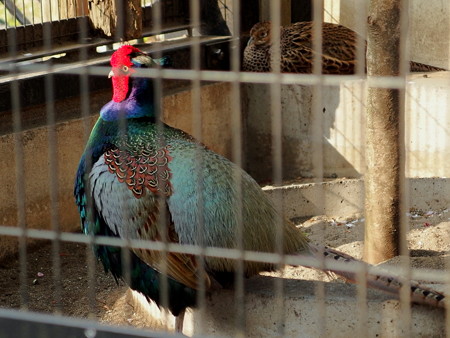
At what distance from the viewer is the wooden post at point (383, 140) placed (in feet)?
14.1

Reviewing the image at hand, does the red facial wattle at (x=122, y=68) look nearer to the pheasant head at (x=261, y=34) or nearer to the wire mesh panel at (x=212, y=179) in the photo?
the wire mesh panel at (x=212, y=179)

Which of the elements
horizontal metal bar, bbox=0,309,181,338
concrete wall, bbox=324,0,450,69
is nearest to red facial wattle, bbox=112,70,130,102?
horizontal metal bar, bbox=0,309,181,338

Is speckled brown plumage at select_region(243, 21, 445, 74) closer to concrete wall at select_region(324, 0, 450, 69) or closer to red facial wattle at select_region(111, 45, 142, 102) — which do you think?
concrete wall at select_region(324, 0, 450, 69)

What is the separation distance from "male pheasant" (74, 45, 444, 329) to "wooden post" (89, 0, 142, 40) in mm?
2124

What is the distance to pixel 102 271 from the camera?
5.20 m

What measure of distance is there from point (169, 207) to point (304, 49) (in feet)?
10.4

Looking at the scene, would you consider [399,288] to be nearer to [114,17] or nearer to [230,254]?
[230,254]

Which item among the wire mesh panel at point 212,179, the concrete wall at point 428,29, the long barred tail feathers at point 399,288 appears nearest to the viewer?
the wire mesh panel at point 212,179

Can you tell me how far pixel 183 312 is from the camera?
3.95 metres

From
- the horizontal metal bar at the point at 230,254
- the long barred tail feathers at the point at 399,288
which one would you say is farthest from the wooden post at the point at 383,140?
the horizontal metal bar at the point at 230,254

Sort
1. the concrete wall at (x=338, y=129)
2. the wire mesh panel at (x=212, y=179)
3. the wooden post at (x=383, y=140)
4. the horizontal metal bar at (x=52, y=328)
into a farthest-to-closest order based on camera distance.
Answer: the concrete wall at (x=338, y=129), the wooden post at (x=383, y=140), the wire mesh panel at (x=212, y=179), the horizontal metal bar at (x=52, y=328)

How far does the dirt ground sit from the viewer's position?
178 inches

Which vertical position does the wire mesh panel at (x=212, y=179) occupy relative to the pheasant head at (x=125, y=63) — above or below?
below

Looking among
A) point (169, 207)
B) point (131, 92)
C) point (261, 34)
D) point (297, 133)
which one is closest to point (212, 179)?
point (169, 207)
